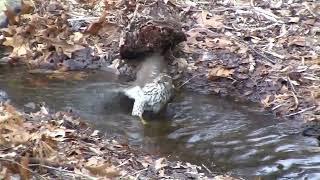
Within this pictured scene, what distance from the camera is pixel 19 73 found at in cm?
848

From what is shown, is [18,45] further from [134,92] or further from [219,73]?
[219,73]

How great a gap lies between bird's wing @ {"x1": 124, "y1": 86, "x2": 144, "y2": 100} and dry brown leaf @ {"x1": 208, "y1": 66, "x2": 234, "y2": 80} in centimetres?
116

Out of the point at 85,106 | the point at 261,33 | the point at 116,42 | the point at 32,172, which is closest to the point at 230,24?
the point at 261,33

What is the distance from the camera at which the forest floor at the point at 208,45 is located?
7.60 m

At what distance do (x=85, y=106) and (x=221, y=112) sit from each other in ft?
5.17

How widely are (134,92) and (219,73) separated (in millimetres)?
1312

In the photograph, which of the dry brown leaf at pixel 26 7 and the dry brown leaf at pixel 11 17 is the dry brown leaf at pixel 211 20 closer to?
the dry brown leaf at pixel 26 7

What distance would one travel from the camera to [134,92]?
7.24 m

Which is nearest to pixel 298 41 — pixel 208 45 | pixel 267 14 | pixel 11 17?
pixel 267 14

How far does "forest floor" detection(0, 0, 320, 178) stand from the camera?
24.9 ft

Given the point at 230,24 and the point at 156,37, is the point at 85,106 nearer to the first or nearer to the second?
the point at 156,37

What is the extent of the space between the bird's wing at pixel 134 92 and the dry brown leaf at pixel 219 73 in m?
1.16

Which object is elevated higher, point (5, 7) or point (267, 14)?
point (267, 14)

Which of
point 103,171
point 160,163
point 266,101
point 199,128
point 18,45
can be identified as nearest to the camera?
point 103,171
